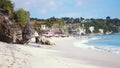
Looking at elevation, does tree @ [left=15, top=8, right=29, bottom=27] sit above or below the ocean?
above

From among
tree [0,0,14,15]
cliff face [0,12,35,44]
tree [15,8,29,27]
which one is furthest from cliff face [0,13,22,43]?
tree [15,8,29,27]

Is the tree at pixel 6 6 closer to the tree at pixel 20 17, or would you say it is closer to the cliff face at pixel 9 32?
the cliff face at pixel 9 32

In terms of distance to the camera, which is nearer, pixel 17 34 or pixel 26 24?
pixel 17 34

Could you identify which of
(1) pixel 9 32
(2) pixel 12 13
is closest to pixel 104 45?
(2) pixel 12 13

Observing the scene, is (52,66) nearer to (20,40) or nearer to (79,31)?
(20,40)

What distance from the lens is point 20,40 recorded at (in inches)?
1096

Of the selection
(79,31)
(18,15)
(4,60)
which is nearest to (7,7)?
(18,15)

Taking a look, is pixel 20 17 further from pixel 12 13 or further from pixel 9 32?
pixel 9 32

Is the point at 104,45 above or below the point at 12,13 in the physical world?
below

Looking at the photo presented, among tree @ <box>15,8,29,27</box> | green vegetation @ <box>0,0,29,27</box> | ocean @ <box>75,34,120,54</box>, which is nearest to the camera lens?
green vegetation @ <box>0,0,29,27</box>

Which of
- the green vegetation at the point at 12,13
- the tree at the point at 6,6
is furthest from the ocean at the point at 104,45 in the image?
the tree at the point at 6,6

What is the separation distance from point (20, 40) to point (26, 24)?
208 cm

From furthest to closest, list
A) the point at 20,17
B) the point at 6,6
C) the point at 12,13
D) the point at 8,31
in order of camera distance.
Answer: the point at 12,13 → the point at 20,17 → the point at 6,6 → the point at 8,31

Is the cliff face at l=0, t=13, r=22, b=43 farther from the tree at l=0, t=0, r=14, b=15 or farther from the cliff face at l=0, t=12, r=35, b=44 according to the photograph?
the tree at l=0, t=0, r=14, b=15
